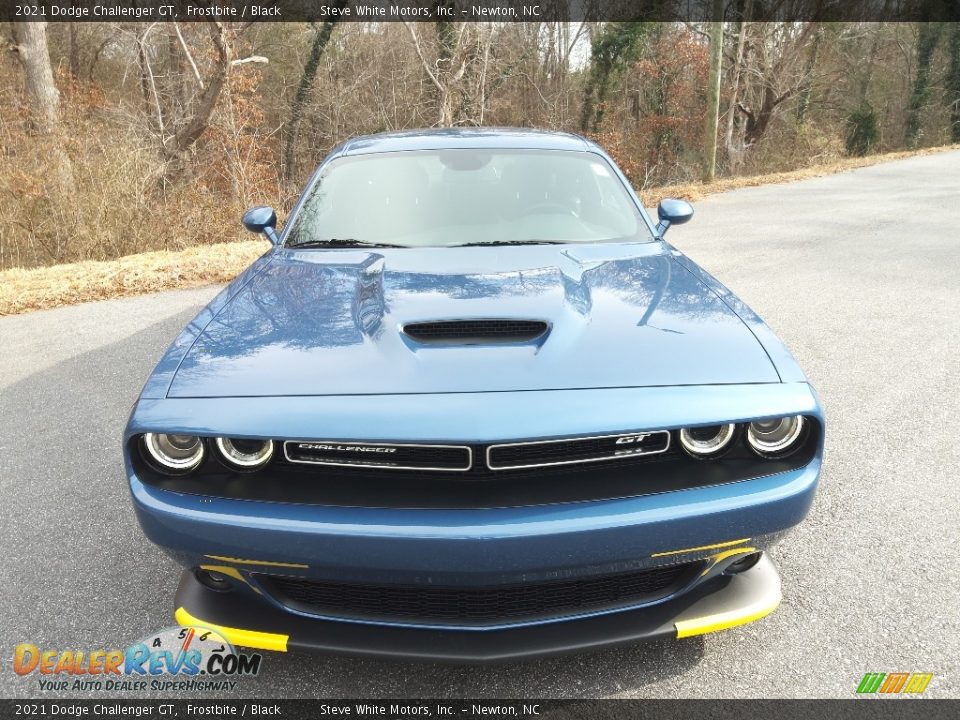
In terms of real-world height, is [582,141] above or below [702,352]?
above

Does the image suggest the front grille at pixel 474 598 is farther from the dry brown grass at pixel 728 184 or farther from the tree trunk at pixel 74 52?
the tree trunk at pixel 74 52

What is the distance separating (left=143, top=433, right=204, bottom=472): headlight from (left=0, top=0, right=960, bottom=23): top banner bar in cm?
1577

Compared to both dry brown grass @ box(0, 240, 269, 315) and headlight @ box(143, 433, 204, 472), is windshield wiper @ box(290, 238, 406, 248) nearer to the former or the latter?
headlight @ box(143, 433, 204, 472)

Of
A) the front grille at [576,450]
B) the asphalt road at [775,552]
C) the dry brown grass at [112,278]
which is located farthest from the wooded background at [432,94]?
the front grille at [576,450]

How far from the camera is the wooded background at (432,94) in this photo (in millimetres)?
12789

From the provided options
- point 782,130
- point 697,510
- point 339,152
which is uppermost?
point 339,152

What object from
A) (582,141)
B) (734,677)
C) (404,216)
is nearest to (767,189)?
(582,141)

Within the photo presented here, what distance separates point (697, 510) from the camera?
177 centimetres

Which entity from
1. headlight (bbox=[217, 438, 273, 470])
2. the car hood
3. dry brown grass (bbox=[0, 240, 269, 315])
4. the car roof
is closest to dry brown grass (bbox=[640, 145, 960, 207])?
dry brown grass (bbox=[0, 240, 269, 315])

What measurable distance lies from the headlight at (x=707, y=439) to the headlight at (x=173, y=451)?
1289 millimetres

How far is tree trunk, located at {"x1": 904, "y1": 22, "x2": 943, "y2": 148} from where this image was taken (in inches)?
1168

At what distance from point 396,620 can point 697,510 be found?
0.82 metres

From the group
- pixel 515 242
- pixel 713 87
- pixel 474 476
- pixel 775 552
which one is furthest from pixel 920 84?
pixel 474 476

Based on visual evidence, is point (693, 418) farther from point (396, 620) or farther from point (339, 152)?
point (339, 152)
